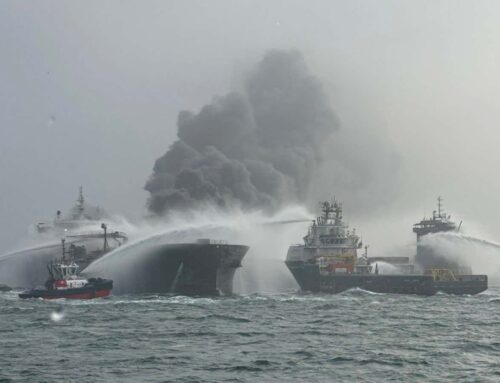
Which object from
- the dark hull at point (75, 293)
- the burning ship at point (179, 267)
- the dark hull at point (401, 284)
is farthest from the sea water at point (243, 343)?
the dark hull at point (401, 284)

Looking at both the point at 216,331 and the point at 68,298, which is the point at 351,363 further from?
the point at 68,298

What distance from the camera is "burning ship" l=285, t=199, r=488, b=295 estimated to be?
273 ft

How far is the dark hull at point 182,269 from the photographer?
2822 inches

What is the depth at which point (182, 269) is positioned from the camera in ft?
238

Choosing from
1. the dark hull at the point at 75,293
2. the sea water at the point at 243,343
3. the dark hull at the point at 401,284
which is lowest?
the sea water at the point at 243,343

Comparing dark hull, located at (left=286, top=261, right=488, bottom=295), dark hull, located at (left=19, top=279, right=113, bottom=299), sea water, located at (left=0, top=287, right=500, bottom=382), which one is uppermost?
dark hull, located at (left=286, top=261, right=488, bottom=295)

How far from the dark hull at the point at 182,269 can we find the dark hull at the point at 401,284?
15802 millimetres

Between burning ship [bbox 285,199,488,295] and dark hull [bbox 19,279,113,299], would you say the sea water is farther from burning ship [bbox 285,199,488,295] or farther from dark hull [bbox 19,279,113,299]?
burning ship [bbox 285,199,488,295]

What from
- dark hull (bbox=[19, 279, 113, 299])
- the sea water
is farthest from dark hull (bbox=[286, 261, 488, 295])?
dark hull (bbox=[19, 279, 113, 299])

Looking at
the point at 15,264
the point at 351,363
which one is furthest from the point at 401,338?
the point at 15,264

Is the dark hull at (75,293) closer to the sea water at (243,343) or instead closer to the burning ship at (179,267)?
the sea water at (243,343)

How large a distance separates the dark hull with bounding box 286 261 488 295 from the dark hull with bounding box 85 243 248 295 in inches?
622

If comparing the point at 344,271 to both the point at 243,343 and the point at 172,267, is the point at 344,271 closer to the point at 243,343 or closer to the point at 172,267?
the point at 172,267

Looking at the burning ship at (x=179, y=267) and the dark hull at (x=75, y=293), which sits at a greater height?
the burning ship at (x=179, y=267)
